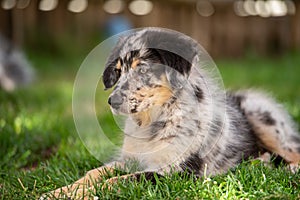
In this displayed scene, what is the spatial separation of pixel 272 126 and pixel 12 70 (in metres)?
6.16

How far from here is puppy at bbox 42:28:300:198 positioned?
11.4ft

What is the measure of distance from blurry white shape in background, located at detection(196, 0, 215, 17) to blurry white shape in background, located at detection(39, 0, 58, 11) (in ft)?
13.1

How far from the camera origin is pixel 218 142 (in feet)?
12.9

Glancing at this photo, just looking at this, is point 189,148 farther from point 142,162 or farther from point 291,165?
point 291,165

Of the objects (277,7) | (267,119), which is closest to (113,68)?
(267,119)

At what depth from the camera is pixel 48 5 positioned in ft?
43.9

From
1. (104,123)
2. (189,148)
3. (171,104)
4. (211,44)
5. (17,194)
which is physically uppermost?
(171,104)

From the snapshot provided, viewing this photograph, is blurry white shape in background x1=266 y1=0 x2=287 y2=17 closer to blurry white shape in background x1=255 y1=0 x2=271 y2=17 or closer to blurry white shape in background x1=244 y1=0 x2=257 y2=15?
blurry white shape in background x1=255 y1=0 x2=271 y2=17

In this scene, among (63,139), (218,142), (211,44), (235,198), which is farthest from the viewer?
(211,44)

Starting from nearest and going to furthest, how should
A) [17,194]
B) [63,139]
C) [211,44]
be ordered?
[17,194] < [63,139] < [211,44]

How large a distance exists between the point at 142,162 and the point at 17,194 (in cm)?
Result: 85

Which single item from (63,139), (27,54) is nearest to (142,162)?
(63,139)

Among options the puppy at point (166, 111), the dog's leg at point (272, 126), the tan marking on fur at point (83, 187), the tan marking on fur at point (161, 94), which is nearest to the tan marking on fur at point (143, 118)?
the puppy at point (166, 111)

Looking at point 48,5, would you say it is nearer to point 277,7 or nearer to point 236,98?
point 277,7
